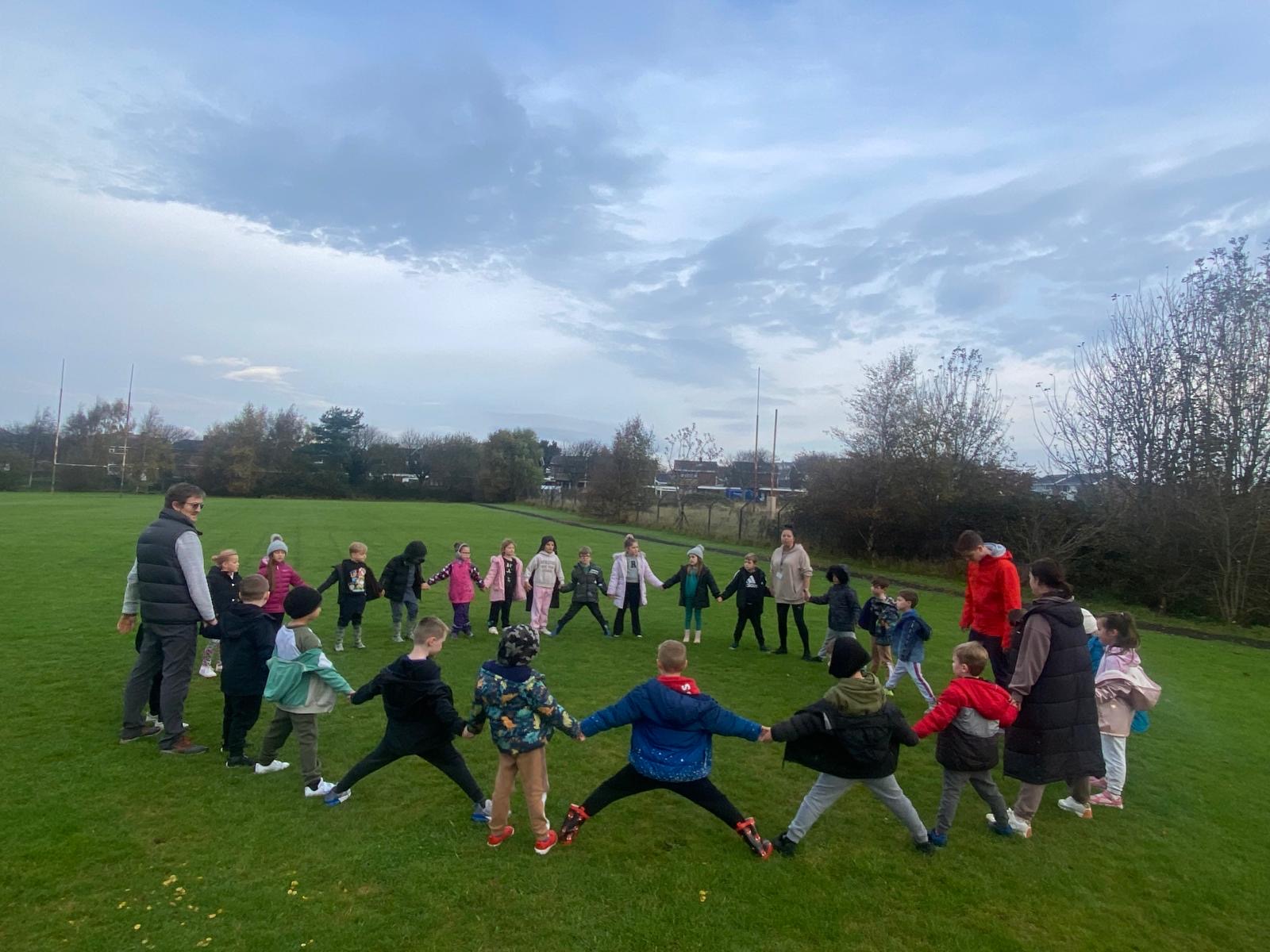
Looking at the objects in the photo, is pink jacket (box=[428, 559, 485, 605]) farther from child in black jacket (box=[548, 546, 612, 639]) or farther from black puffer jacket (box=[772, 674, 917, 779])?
A: black puffer jacket (box=[772, 674, 917, 779])

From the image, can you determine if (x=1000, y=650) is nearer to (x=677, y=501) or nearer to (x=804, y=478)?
(x=804, y=478)

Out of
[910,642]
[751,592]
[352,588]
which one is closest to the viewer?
[910,642]

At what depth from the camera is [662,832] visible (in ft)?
16.5

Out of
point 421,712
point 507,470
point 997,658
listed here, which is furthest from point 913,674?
point 507,470

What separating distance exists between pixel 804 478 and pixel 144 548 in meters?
26.9

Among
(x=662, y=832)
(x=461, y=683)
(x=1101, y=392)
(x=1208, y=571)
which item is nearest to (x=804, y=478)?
(x=1101, y=392)

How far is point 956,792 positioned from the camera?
493 centimetres

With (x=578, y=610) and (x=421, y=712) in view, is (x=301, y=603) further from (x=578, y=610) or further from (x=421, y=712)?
(x=578, y=610)

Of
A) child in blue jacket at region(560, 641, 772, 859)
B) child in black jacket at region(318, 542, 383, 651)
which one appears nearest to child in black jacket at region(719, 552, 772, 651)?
child in black jacket at region(318, 542, 383, 651)

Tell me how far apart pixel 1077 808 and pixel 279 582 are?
347 inches

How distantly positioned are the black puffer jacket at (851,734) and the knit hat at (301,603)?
139 inches

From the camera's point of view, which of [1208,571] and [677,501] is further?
[677,501]

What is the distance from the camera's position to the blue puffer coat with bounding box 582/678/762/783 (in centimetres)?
445

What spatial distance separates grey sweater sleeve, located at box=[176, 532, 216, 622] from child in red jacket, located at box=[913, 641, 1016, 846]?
223 inches
